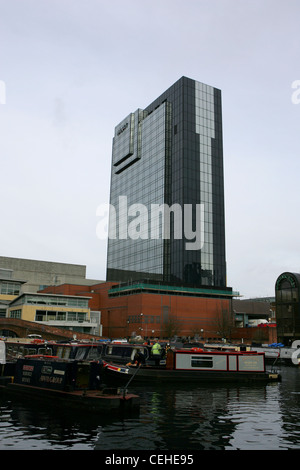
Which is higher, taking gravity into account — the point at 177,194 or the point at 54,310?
the point at 177,194

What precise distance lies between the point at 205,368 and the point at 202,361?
63 cm

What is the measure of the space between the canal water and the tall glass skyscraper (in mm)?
90568

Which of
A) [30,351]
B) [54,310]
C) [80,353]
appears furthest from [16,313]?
[80,353]

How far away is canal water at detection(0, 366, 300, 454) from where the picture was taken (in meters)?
14.8

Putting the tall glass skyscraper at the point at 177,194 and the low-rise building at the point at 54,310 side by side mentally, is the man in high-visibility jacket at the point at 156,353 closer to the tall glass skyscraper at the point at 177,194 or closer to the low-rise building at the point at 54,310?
the low-rise building at the point at 54,310

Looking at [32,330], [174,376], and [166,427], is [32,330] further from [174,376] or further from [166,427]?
[166,427]

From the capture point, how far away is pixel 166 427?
1741 cm

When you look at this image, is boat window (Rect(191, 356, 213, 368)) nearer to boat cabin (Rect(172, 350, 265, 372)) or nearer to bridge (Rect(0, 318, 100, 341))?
boat cabin (Rect(172, 350, 265, 372))

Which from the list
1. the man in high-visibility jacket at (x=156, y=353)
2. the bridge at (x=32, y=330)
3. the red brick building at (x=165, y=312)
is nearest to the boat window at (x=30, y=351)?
the man in high-visibility jacket at (x=156, y=353)

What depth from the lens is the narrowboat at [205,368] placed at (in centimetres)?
3328

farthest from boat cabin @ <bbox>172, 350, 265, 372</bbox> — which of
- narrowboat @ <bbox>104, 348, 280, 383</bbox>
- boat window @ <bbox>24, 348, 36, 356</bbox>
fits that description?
boat window @ <bbox>24, 348, 36, 356</bbox>

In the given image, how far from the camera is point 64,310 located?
94375mm
